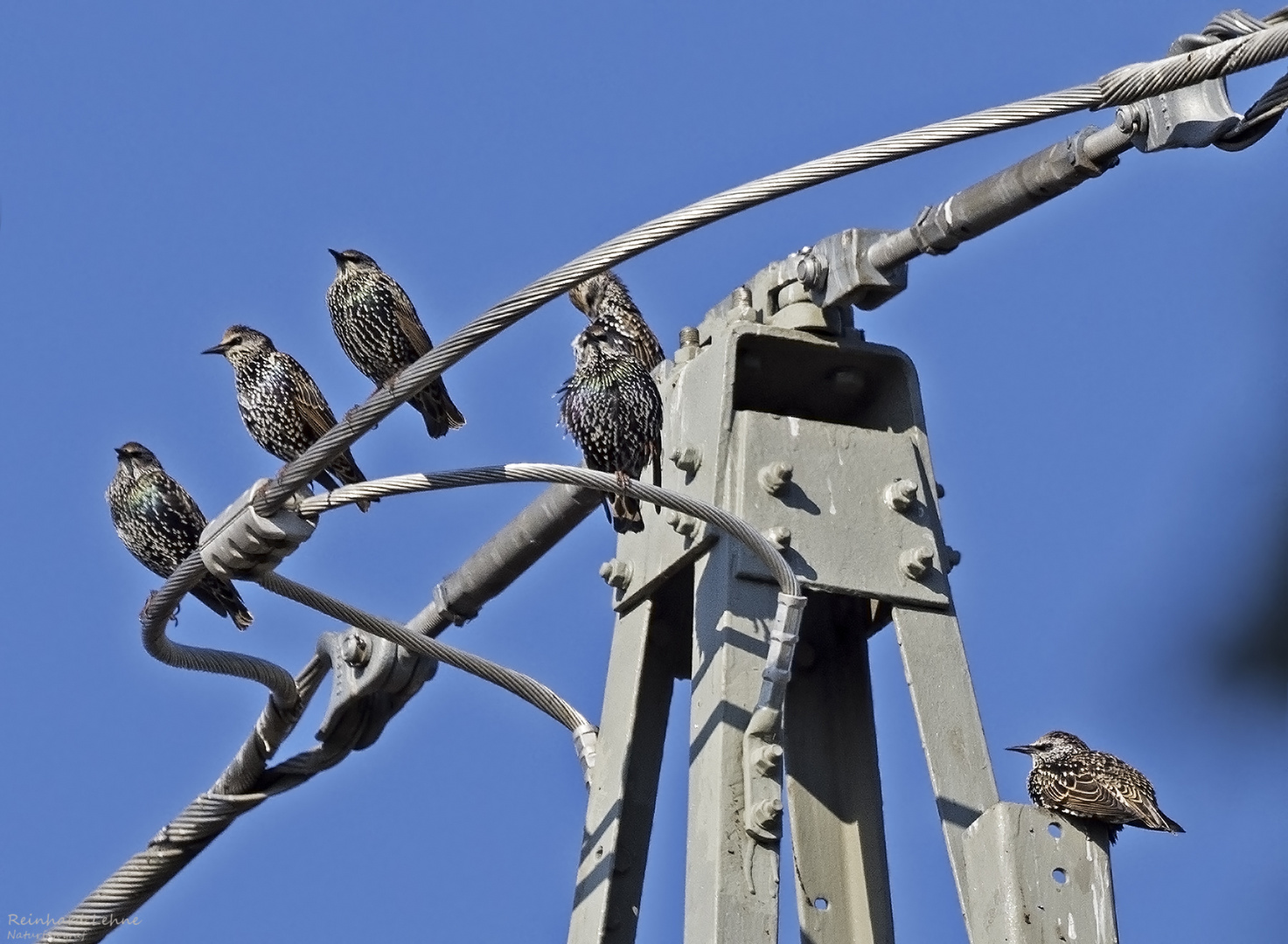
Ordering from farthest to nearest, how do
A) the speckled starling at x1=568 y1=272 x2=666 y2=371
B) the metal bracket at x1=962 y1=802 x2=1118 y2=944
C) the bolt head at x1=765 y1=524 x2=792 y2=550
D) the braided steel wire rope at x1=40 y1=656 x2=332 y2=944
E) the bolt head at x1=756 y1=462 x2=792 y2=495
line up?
the speckled starling at x1=568 y1=272 x2=666 y2=371 < the braided steel wire rope at x1=40 y1=656 x2=332 y2=944 < the bolt head at x1=756 y1=462 x2=792 y2=495 < the bolt head at x1=765 y1=524 x2=792 y2=550 < the metal bracket at x1=962 y1=802 x2=1118 y2=944

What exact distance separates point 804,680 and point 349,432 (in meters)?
1.38

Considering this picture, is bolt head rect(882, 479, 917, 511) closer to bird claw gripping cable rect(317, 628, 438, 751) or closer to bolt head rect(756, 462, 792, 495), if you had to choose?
bolt head rect(756, 462, 792, 495)

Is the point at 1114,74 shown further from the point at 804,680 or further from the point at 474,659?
the point at 474,659

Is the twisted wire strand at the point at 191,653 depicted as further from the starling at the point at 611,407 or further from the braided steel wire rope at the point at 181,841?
the starling at the point at 611,407

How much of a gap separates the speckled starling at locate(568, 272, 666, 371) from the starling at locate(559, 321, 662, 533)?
2.92 ft

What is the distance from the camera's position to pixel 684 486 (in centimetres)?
438

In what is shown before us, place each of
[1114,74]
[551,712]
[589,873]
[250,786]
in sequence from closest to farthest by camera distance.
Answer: [1114,74] < [589,873] < [551,712] < [250,786]

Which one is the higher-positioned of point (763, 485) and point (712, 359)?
point (712, 359)

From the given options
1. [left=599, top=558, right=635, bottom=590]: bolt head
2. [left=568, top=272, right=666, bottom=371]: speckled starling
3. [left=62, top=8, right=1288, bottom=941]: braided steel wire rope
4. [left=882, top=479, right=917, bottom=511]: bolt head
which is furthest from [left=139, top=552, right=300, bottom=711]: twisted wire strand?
[left=568, top=272, right=666, bottom=371]: speckled starling

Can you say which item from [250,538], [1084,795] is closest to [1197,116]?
[1084,795]

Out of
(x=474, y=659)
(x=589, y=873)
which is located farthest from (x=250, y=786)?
(x=589, y=873)

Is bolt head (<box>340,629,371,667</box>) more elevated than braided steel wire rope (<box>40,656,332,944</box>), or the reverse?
bolt head (<box>340,629,371,667</box>)

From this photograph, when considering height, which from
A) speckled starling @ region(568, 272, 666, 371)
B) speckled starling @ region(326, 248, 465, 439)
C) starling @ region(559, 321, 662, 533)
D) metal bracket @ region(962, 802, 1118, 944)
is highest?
speckled starling @ region(568, 272, 666, 371)

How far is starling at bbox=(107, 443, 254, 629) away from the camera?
6473 mm
